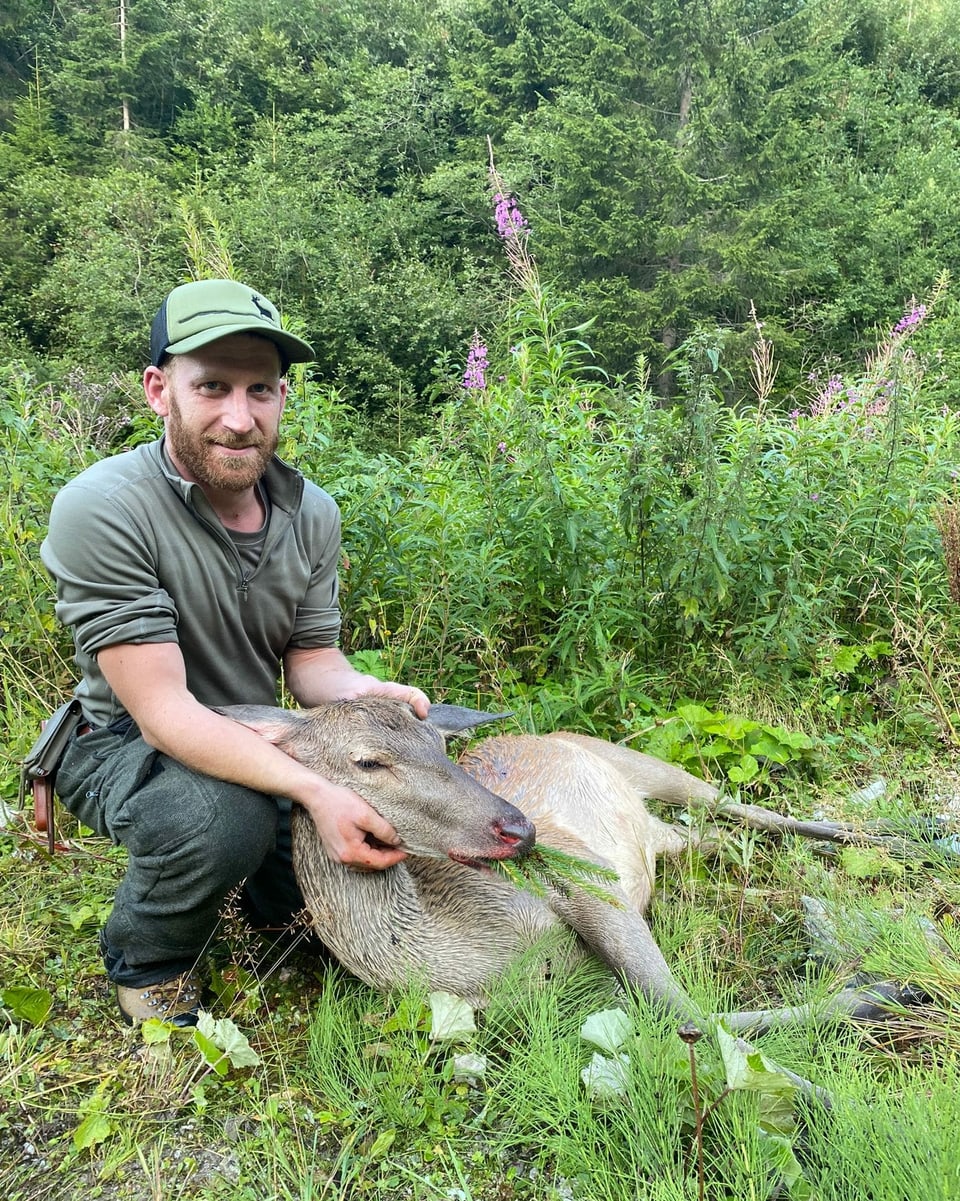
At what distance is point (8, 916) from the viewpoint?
3.31 metres

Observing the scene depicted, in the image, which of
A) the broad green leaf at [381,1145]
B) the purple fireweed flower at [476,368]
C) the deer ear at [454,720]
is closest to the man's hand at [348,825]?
the deer ear at [454,720]

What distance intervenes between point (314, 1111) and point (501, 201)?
5241 mm

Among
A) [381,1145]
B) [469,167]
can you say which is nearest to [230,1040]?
[381,1145]

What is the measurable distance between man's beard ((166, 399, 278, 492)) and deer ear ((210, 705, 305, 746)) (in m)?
0.78

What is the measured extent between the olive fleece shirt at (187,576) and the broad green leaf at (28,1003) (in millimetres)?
897

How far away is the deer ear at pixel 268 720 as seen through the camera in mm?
2820

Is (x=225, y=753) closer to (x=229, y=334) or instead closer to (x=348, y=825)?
(x=348, y=825)

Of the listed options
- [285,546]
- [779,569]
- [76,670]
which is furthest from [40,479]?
[779,569]

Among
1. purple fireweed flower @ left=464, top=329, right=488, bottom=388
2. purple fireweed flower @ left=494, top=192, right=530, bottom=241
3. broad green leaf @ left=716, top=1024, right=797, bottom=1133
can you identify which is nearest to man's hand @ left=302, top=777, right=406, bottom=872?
broad green leaf @ left=716, top=1024, right=797, bottom=1133

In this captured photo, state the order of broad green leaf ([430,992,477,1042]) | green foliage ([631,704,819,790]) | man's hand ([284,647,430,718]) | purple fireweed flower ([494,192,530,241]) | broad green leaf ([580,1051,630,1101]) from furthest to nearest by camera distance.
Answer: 1. purple fireweed flower ([494,192,530,241])
2. green foliage ([631,704,819,790])
3. man's hand ([284,647,430,718])
4. broad green leaf ([430,992,477,1042])
5. broad green leaf ([580,1051,630,1101])

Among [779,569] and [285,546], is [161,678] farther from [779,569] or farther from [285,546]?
[779,569]

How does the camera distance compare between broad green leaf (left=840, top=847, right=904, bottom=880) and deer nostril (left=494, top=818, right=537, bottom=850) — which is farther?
broad green leaf (left=840, top=847, right=904, bottom=880)

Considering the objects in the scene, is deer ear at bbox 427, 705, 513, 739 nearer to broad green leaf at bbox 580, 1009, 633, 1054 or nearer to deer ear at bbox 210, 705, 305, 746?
deer ear at bbox 210, 705, 305, 746

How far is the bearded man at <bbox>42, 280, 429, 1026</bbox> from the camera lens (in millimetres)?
2635
